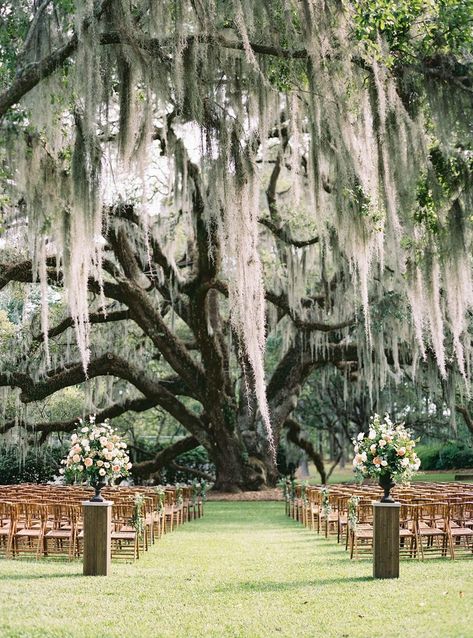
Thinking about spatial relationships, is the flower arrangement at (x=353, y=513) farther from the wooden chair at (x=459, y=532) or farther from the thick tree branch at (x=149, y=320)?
the thick tree branch at (x=149, y=320)

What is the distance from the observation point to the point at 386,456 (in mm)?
8820

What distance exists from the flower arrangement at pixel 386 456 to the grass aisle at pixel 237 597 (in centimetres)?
92

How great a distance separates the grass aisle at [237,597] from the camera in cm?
603

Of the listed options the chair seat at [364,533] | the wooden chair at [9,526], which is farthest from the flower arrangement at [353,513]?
the wooden chair at [9,526]

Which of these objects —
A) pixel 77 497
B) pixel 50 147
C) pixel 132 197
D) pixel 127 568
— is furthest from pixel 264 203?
pixel 127 568

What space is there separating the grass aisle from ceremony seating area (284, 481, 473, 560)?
348 millimetres

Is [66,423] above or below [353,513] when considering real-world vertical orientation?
above

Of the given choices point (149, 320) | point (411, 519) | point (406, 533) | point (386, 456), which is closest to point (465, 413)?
point (149, 320)

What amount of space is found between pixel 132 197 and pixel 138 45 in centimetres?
786

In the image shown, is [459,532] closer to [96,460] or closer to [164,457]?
[96,460]

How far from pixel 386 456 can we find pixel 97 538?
2.79m

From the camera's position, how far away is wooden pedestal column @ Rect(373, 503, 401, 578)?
27.1ft

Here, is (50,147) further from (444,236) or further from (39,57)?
(444,236)

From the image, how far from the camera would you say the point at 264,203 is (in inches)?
874
